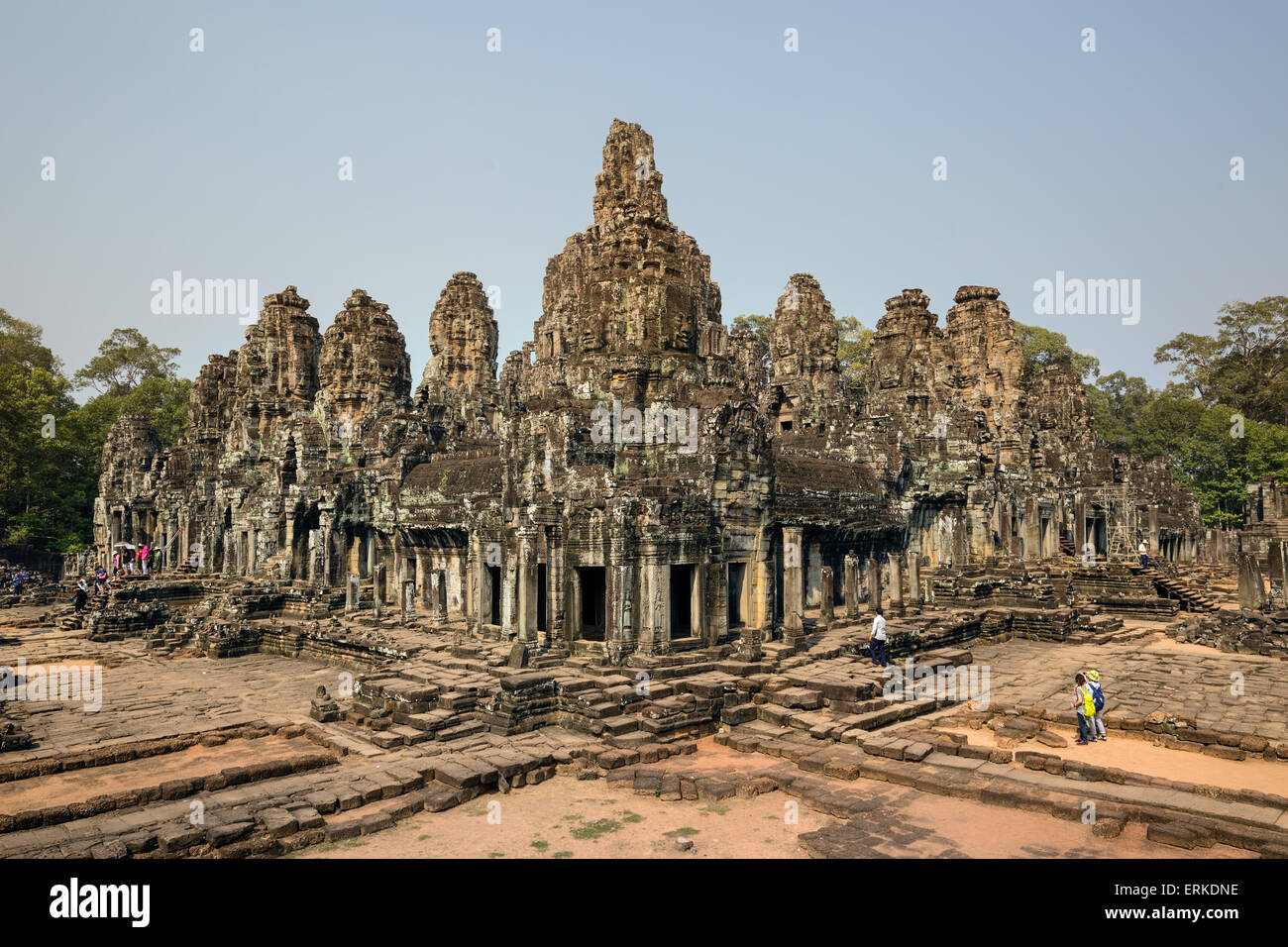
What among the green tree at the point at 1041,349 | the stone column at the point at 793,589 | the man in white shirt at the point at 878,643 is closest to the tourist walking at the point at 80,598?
the stone column at the point at 793,589

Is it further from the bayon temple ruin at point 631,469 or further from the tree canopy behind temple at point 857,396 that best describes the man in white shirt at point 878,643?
the tree canopy behind temple at point 857,396

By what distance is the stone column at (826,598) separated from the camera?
63.8ft

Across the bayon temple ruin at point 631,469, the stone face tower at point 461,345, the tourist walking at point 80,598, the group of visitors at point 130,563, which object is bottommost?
the tourist walking at point 80,598

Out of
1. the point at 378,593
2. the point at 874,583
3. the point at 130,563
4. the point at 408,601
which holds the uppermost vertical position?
the point at 874,583

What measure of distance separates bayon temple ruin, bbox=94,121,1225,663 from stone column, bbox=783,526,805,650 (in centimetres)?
6

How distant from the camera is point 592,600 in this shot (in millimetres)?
18422

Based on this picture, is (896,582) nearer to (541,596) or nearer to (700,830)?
(541,596)

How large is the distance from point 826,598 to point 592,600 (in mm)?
5969

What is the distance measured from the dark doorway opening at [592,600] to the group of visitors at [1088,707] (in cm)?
927

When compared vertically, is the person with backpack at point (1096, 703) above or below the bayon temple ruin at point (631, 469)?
below

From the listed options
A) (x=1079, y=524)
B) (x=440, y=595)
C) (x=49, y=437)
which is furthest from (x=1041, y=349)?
(x=49, y=437)

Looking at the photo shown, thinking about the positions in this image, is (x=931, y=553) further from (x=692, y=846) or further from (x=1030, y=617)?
(x=692, y=846)

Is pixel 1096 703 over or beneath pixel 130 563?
over
